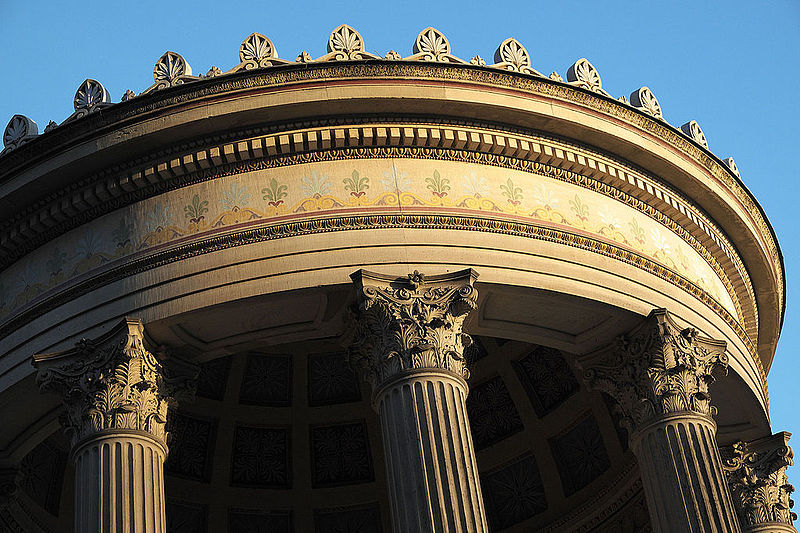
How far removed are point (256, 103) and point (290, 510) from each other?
13895mm

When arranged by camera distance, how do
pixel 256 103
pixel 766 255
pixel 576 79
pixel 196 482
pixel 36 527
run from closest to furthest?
pixel 256 103, pixel 576 79, pixel 766 255, pixel 36 527, pixel 196 482

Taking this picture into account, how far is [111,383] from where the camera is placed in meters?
21.4

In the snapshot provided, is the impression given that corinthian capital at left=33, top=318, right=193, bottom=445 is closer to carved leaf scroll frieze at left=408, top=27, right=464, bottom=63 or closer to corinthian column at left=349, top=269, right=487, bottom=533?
corinthian column at left=349, top=269, right=487, bottom=533

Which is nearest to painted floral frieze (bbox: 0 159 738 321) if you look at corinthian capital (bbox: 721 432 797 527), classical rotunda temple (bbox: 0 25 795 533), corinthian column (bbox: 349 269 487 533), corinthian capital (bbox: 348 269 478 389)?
classical rotunda temple (bbox: 0 25 795 533)

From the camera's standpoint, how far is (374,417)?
33.6 meters

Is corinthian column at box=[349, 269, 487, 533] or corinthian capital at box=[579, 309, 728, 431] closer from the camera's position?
corinthian column at box=[349, 269, 487, 533]

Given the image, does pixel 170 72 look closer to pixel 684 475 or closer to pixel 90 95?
pixel 90 95

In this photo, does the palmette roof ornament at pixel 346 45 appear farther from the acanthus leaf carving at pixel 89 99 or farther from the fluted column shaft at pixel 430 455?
the fluted column shaft at pixel 430 455

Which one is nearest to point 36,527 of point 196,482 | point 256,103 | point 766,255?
point 196,482

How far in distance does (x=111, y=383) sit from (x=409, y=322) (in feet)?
16.9

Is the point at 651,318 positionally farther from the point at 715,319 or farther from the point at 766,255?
the point at 766,255

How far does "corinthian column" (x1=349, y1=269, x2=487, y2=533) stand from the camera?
19656 millimetres

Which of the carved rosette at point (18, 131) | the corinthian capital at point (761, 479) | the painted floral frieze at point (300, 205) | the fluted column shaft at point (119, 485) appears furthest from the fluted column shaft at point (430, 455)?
the carved rosette at point (18, 131)

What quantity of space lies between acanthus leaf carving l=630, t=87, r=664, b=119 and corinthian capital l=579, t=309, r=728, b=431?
466cm
